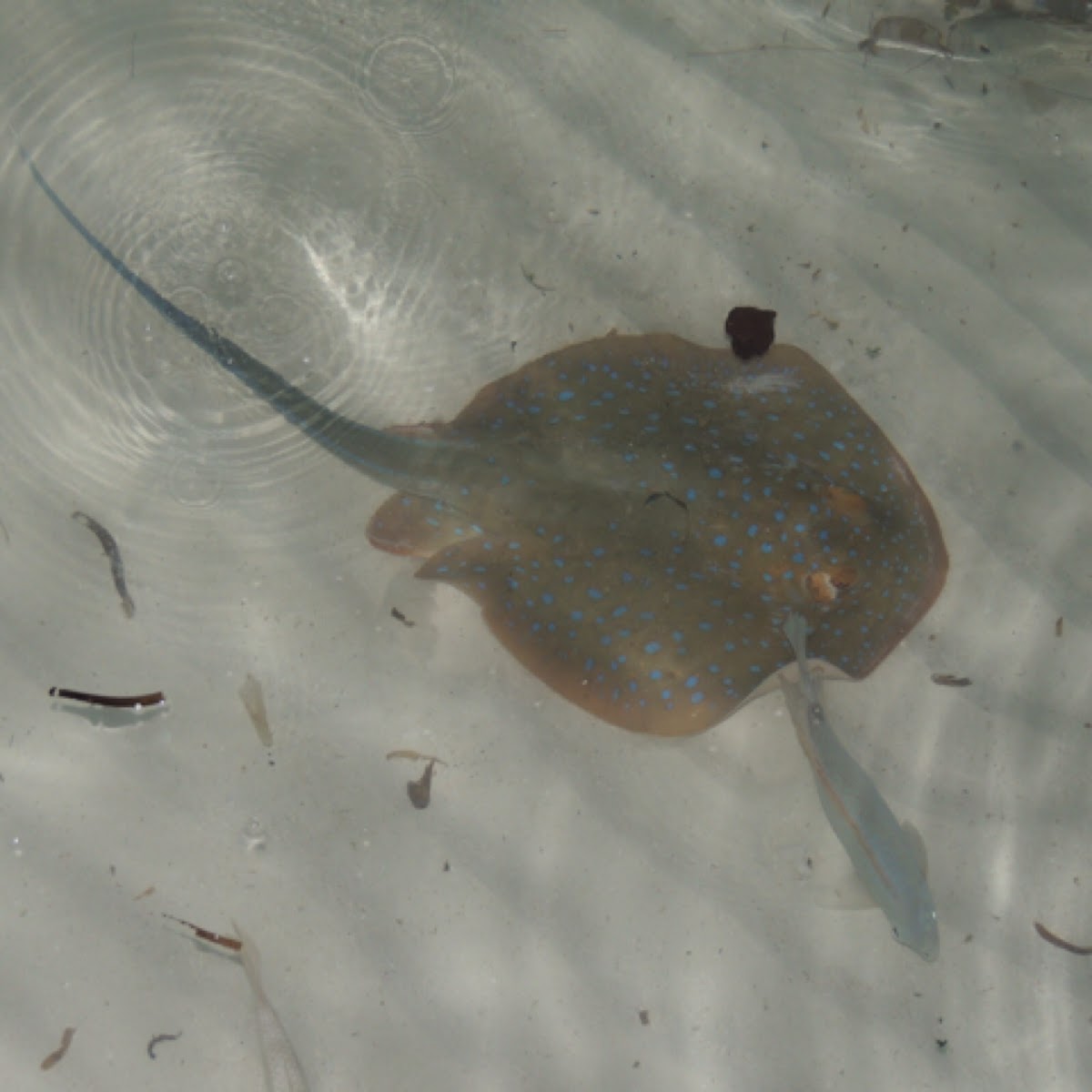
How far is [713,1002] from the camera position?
3955 mm

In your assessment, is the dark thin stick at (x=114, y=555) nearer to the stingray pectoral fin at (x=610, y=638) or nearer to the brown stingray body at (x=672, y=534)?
the brown stingray body at (x=672, y=534)

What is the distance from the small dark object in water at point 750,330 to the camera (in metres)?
4.22

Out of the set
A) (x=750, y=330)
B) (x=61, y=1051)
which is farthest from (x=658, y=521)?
(x=61, y=1051)

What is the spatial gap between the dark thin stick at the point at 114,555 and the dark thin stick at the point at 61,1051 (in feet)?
6.16

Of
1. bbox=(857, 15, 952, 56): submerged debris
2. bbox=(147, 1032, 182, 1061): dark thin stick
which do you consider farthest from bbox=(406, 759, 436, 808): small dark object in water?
bbox=(857, 15, 952, 56): submerged debris

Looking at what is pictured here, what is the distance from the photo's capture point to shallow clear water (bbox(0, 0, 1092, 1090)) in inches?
156

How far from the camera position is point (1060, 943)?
4.04 metres

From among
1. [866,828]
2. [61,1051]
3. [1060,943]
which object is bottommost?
[61,1051]

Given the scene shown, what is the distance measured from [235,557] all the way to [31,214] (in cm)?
207

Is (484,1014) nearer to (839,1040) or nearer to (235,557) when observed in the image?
(839,1040)

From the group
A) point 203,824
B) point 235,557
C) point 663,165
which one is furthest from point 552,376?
point 203,824

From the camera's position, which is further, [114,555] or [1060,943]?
[114,555]

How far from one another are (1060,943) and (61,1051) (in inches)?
180

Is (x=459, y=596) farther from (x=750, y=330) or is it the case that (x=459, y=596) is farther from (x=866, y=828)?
(x=866, y=828)
